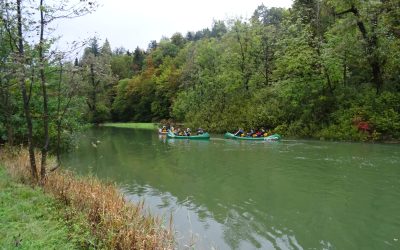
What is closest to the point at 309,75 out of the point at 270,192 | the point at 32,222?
the point at 270,192

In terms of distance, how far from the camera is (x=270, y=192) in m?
11.6

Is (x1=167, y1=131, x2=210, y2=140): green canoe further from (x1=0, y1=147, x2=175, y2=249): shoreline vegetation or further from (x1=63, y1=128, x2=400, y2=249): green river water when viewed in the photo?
Result: (x1=0, y1=147, x2=175, y2=249): shoreline vegetation

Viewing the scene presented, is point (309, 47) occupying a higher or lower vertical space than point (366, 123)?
higher

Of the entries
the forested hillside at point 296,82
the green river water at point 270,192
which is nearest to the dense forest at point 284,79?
the forested hillside at point 296,82

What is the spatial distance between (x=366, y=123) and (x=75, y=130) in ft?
60.0

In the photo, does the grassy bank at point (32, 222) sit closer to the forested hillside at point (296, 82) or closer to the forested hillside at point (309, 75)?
the forested hillside at point (296, 82)

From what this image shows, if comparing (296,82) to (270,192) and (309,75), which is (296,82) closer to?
(309,75)

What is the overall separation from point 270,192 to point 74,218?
683 cm

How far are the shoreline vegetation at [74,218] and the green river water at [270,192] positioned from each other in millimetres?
932

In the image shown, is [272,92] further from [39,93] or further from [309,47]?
[39,93]

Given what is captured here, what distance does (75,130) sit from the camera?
57.1 feet

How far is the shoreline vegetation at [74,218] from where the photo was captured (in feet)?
17.7

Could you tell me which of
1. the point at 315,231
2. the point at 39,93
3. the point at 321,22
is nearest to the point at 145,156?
the point at 39,93

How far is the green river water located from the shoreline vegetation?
3.06 ft
